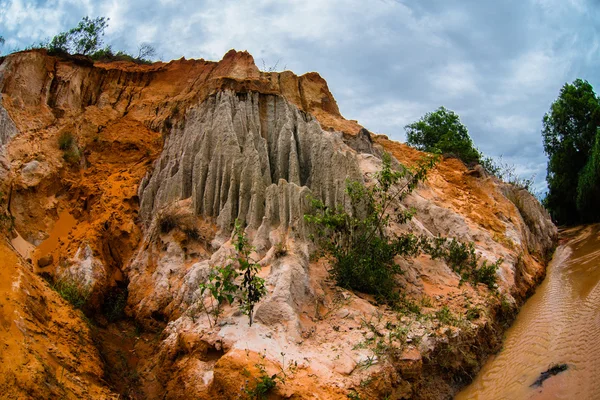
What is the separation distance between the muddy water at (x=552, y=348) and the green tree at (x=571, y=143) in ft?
51.3

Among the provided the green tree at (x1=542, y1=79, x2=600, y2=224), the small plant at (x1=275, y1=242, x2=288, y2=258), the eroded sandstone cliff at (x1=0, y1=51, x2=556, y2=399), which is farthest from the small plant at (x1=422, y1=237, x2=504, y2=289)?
the green tree at (x1=542, y1=79, x2=600, y2=224)

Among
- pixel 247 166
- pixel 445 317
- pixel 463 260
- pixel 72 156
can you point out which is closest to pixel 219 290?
pixel 247 166

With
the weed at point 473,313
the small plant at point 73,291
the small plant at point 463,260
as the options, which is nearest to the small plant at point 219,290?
the small plant at point 73,291

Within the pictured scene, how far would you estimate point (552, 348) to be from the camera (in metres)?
8.42

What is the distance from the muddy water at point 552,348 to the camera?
23.2ft

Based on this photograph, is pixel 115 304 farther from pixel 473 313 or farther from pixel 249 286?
pixel 473 313

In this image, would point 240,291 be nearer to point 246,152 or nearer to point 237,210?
point 237,210

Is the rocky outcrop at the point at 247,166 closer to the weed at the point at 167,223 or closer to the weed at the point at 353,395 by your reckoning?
the weed at the point at 167,223

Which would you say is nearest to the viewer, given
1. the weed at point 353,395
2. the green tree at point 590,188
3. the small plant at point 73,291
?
the weed at point 353,395

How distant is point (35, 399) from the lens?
5.19 metres

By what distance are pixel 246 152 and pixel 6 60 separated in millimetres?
9367

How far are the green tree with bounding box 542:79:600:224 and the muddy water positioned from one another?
15630 millimetres

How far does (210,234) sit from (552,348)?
736cm

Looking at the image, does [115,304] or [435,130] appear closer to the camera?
[115,304]
